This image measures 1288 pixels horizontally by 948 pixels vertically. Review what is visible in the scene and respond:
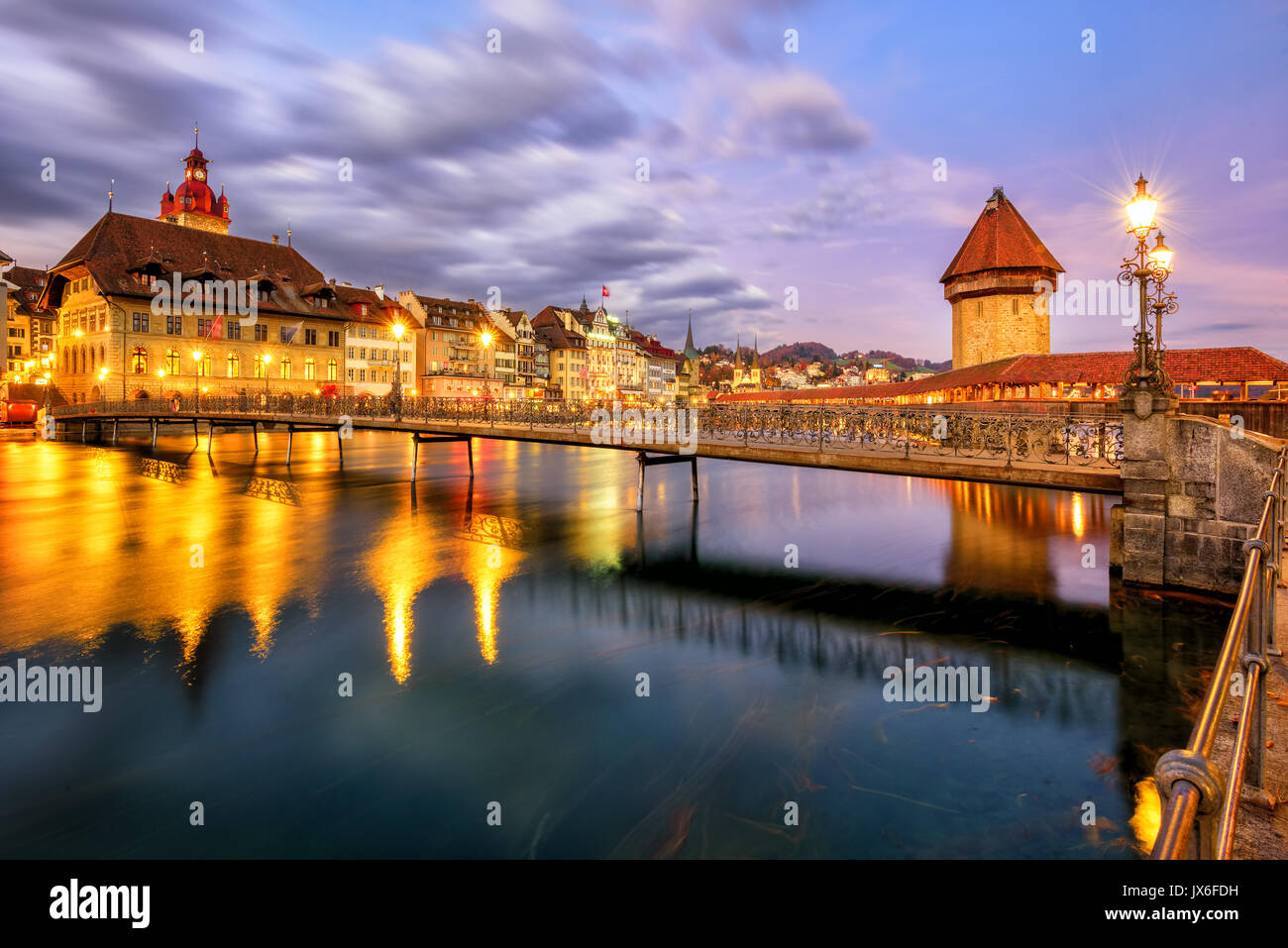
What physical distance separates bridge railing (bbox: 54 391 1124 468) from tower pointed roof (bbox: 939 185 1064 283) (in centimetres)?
2673

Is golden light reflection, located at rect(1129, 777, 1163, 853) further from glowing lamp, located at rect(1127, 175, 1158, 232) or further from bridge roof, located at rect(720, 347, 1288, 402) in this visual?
bridge roof, located at rect(720, 347, 1288, 402)

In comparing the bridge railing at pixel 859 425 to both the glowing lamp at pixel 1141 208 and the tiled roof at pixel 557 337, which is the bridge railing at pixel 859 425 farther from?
the tiled roof at pixel 557 337

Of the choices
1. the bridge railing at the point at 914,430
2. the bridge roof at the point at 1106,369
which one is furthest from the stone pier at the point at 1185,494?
the bridge roof at the point at 1106,369

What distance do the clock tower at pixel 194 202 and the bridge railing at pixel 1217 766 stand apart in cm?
12787

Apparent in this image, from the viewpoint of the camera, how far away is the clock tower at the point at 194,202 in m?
102

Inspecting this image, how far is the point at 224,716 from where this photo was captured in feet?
32.7

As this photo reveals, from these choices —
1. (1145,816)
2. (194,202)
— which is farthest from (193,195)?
(1145,816)

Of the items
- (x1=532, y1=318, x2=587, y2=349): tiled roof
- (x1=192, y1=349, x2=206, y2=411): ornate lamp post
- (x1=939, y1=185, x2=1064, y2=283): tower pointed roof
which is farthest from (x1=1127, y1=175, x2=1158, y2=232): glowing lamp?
(x1=532, y1=318, x2=587, y2=349): tiled roof

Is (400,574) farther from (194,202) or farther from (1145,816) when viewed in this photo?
(194,202)

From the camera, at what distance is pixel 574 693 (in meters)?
11.1

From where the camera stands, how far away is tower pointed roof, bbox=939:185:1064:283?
48.2m

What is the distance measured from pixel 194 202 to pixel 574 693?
125234 millimetres

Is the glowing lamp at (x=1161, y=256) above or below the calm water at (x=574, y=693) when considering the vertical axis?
above
